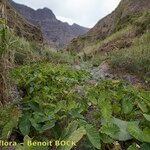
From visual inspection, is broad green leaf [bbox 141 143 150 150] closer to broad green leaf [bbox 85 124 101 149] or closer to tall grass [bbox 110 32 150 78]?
broad green leaf [bbox 85 124 101 149]

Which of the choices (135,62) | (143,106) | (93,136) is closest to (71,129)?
(93,136)

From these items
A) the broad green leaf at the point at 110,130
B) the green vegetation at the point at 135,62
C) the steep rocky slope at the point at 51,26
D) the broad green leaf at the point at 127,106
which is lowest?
the steep rocky slope at the point at 51,26

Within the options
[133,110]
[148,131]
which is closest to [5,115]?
[133,110]

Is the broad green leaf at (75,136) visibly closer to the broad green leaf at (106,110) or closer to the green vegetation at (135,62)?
the broad green leaf at (106,110)

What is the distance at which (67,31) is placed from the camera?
112 meters

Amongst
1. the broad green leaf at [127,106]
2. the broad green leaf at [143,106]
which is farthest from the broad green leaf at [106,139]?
the broad green leaf at [127,106]

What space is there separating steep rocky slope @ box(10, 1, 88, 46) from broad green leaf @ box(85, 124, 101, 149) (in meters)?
96.8

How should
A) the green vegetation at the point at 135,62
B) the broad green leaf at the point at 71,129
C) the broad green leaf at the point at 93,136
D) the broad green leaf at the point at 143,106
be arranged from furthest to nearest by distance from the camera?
the green vegetation at the point at 135,62 < the broad green leaf at the point at 143,106 < the broad green leaf at the point at 71,129 < the broad green leaf at the point at 93,136

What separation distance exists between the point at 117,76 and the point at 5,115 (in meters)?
6.68

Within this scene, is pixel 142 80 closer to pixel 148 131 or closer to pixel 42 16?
pixel 148 131

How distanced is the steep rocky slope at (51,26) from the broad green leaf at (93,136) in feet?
318

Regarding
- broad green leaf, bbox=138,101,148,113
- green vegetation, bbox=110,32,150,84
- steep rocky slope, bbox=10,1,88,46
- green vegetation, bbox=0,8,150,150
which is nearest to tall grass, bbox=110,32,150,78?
green vegetation, bbox=110,32,150,84

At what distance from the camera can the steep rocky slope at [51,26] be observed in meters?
104

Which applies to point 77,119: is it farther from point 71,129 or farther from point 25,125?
point 25,125
